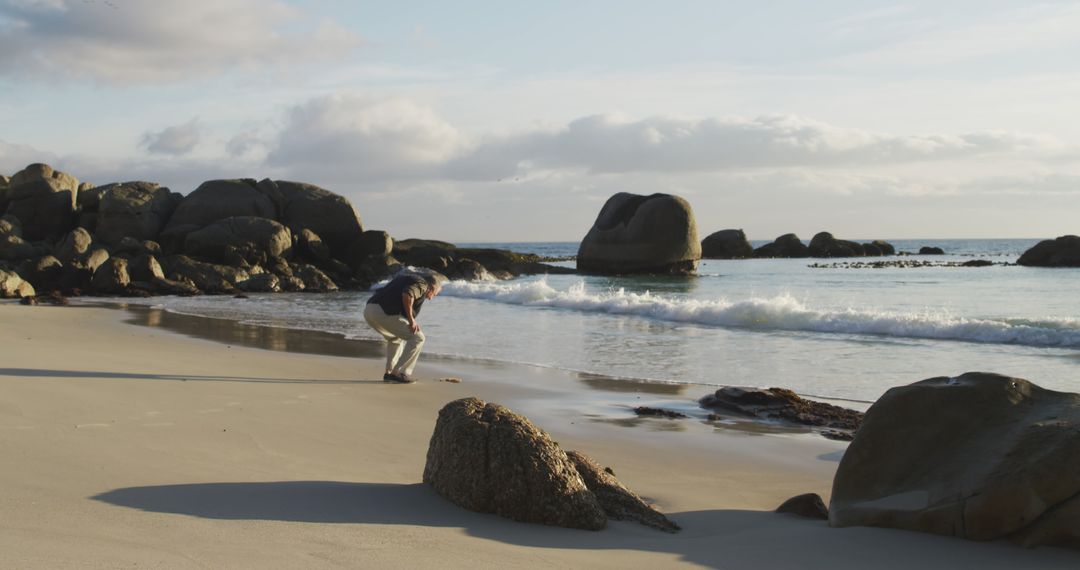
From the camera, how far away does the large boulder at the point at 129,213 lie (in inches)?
1346

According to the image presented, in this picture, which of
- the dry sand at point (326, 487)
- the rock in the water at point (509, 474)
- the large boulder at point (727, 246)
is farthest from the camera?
the large boulder at point (727, 246)

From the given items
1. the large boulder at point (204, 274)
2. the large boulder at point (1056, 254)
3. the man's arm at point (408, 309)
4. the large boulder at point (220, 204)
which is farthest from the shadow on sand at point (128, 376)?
the large boulder at point (1056, 254)

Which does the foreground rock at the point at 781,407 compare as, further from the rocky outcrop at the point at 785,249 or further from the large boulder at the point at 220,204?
the rocky outcrop at the point at 785,249

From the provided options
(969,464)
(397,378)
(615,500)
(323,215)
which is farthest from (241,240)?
(969,464)

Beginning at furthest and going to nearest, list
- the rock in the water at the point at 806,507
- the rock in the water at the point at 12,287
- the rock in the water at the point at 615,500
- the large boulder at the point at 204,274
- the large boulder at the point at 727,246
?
the large boulder at the point at 727,246, the large boulder at the point at 204,274, the rock in the water at the point at 12,287, the rock in the water at the point at 806,507, the rock in the water at the point at 615,500

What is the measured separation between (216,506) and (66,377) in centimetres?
558

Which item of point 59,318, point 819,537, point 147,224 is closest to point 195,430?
point 819,537

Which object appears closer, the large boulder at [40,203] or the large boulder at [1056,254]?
the large boulder at [40,203]

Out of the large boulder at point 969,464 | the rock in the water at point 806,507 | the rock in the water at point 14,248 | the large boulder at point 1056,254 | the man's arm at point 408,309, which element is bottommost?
the rock in the water at point 806,507

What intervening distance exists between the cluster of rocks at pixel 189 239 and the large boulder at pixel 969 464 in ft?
83.7

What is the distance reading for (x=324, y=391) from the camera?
9.53m

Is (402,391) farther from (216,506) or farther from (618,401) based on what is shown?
(216,506)

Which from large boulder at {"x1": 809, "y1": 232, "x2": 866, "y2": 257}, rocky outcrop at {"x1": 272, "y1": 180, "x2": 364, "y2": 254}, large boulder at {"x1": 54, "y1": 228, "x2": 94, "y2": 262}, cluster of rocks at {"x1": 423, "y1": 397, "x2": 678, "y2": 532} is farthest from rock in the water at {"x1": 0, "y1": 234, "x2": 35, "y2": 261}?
large boulder at {"x1": 809, "y1": 232, "x2": 866, "y2": 257}

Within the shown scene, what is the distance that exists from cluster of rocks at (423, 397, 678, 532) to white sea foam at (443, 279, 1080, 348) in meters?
13.1
